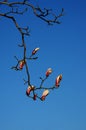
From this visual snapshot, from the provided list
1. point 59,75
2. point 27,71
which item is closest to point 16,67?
point 27,71

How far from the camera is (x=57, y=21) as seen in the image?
6270 mm

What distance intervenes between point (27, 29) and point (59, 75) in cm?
167

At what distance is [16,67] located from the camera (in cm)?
562

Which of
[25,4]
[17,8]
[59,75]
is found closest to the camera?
[59,75]

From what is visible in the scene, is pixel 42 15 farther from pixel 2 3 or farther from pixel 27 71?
pixel 27 71

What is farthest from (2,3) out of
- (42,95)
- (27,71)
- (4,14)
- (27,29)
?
(42,95)

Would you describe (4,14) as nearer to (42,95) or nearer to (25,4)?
(25,4)

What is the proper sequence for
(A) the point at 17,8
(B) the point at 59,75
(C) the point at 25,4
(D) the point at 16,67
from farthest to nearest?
(A) the point at 17,8 → (C) the point at 25,4 → (D) the point at 16,67 → (B) the point at 59,75

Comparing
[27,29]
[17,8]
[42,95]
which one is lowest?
[42,95]

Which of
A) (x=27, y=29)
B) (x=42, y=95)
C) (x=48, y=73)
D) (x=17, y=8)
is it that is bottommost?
(x=42, y=95)

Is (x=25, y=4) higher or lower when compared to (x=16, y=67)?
higher

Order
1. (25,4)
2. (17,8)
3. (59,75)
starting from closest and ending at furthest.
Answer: (59,75) → (25,4) → (17,8)

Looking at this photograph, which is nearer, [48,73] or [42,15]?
[48,73]

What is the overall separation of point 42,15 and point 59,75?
1860 millimetres
